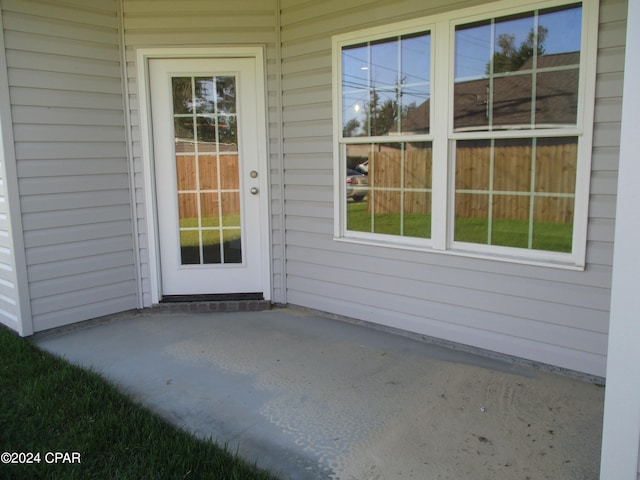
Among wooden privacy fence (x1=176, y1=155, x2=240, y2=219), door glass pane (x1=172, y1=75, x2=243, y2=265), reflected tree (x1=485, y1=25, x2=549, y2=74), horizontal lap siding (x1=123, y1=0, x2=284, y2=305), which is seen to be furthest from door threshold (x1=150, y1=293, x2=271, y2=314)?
reflected tree (x1=485, y1=25, x2=549, y2=74)

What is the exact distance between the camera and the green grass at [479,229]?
300 cm

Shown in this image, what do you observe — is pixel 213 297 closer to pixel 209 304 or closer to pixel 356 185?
pixel 209 304

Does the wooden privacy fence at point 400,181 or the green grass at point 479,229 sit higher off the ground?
the wooden privacy fence at point 400,181

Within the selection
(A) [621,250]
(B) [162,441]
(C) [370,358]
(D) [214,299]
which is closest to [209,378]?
(B) [162,441]

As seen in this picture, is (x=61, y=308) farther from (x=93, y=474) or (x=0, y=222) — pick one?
(x=93, y=474)

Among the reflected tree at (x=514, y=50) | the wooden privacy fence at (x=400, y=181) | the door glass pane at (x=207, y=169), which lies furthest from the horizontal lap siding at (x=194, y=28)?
the reflected tree at (x=514, y=50)

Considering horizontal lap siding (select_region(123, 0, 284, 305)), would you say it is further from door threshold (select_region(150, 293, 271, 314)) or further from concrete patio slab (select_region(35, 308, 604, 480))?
concrete patio slab (select_region(35, 308, 604, 480))

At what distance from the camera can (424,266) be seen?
11.7 ft

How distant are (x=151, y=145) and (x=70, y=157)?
62 centimetres

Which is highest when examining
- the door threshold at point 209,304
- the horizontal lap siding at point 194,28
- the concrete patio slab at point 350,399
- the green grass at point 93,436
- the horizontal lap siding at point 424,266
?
the horizontal lap siding at point 194,28

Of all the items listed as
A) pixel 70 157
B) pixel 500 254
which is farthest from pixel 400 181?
pixel 70 157

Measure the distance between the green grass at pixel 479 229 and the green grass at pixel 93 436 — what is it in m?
2.01

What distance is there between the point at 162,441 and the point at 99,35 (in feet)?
10.2

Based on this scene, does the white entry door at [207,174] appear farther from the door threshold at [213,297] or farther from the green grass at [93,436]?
the green grass at [93,436]
